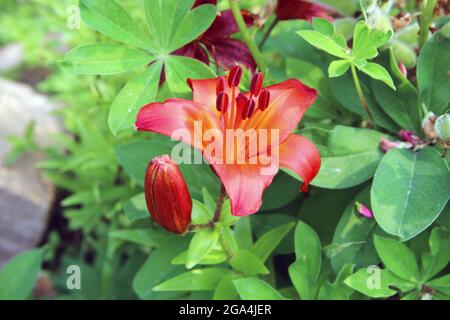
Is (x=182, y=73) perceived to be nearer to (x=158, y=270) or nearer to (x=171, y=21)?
(x=171, y=21)

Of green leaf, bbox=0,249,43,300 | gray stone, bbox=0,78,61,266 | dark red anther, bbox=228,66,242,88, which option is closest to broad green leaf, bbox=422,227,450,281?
dark red anther, bbox=228,66,242,88

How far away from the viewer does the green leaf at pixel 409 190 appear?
787 mm

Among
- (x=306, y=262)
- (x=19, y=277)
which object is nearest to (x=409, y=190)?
(x=306, y=262)

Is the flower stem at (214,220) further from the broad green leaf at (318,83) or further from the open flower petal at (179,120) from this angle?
the broad green leaf at (318,83)

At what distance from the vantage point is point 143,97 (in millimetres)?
875

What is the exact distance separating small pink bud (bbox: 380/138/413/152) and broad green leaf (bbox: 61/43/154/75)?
A: 35 centimetres

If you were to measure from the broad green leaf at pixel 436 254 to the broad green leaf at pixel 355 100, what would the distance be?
18 cm

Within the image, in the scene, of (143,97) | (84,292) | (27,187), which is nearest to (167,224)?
(143,97)

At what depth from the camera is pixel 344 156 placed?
890mm

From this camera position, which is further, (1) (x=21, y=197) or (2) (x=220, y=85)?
Answer: (1) (x=21, y=197)

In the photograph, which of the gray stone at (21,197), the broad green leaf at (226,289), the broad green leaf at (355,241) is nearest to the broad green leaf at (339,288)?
the broad green leaf at (355,241)

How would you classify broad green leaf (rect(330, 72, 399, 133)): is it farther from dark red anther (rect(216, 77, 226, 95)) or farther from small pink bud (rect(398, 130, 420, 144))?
dark red anther (rect(216, 77, 226, 95))

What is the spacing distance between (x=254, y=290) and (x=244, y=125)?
0.24 m

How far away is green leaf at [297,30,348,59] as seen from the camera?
30.2 inches
